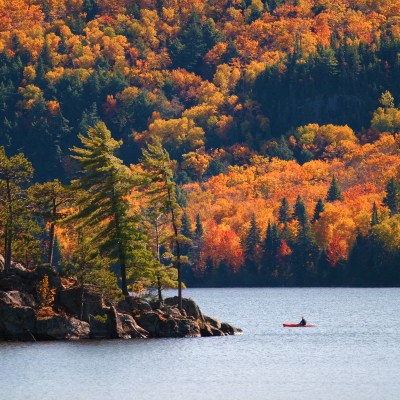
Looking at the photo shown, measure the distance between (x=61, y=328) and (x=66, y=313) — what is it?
1818mm

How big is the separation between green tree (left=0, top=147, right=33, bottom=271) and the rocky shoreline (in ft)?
7.91

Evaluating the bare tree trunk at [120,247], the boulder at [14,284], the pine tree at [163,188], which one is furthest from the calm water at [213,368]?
the pine tree at [163,188]

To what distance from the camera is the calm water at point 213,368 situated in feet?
288

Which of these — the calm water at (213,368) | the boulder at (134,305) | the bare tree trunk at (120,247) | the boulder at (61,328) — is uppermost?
the bare tree trunk at (120,247)

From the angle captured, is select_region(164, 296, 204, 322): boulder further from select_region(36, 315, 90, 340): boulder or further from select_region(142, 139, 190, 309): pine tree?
select_region(36, 315, 90, 340): boulder

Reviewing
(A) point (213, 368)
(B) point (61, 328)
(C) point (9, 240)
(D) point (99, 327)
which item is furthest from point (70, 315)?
(A) point (213, 368)

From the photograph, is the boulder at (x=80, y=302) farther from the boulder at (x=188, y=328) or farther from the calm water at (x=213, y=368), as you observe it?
the boulder at (x=188, y=328)

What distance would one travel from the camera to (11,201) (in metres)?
115

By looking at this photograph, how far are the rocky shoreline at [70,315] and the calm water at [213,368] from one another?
1963 mm

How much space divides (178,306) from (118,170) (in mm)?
11938

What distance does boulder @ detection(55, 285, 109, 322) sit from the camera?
11019 cm

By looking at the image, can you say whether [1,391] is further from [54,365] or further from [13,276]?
[13,276]

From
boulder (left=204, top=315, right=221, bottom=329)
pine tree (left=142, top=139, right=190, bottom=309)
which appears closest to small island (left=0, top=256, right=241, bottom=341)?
pine tree (left=142, top=139, right=190, bottom=309)

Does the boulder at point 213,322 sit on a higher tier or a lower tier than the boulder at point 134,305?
lower
